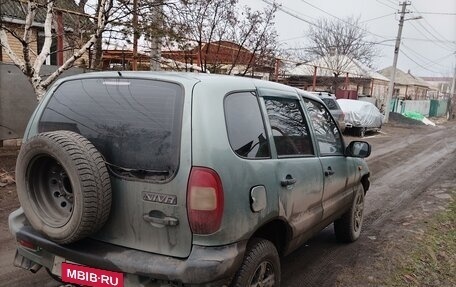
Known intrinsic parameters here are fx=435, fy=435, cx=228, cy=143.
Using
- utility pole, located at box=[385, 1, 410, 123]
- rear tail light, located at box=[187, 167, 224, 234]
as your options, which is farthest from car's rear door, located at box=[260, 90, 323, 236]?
utility pole, located at box=[385, 1, 410, 123]

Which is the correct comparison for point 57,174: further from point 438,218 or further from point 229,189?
point 438,218

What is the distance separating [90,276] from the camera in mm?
2602

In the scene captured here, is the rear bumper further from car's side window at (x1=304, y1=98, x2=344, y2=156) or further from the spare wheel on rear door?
car's side window at (x1=304, y1=98, x2=344, y2=156)

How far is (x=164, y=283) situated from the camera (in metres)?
2.47

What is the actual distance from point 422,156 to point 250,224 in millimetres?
12289

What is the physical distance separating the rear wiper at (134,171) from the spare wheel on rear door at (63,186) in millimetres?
100

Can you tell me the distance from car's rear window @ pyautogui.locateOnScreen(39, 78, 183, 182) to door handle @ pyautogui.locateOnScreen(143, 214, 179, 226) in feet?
0.79

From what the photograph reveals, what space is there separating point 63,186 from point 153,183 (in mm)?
601

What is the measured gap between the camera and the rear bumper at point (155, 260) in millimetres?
2408

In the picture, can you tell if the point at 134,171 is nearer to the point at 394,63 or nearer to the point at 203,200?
the point at 203,200

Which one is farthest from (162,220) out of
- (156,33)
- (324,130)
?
(156,33)

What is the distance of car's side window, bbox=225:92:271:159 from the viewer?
2.72 metres

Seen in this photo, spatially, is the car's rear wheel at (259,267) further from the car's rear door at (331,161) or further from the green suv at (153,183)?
the car's rear door at (331,161)

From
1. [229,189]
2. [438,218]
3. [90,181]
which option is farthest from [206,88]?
[438,218]
